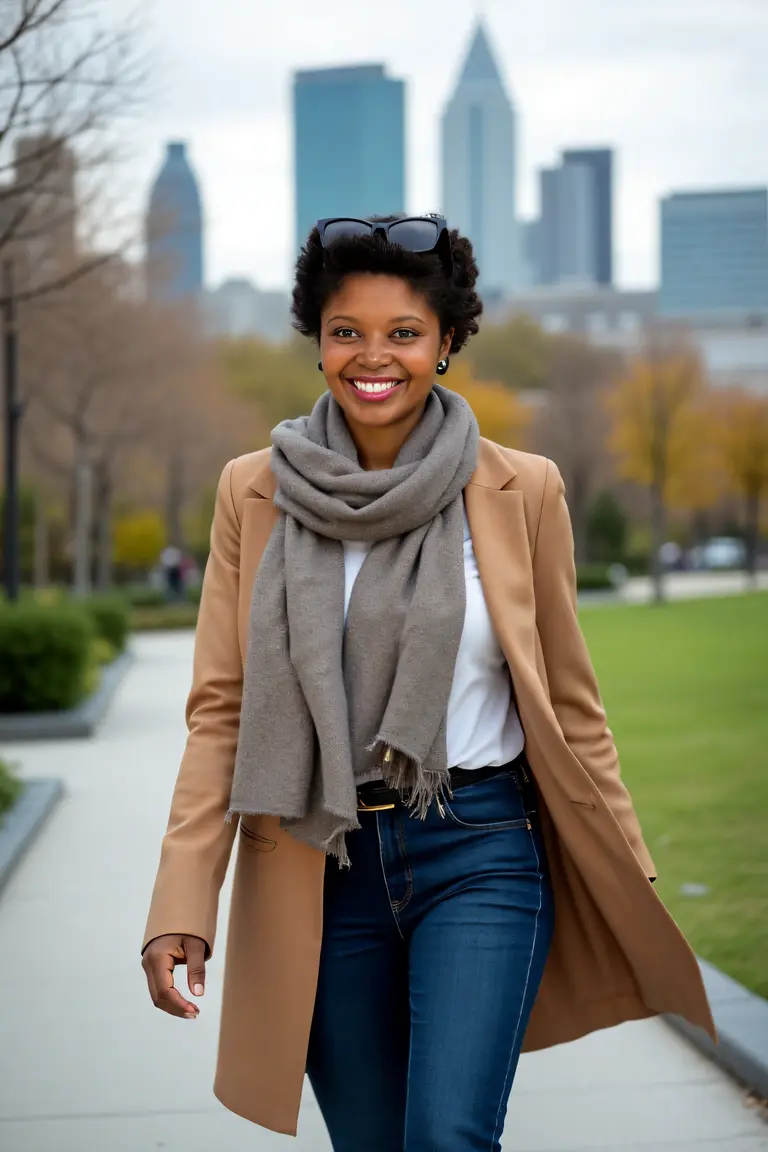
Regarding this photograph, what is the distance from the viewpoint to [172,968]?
102 inches

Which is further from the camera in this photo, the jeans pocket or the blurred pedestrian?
the blurred pedestrian

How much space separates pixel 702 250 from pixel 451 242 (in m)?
145

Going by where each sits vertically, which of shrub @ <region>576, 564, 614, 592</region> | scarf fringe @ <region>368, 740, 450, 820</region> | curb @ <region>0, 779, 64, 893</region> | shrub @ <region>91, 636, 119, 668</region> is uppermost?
scarf fringe @ <region>368, 740, 450, 820</region>

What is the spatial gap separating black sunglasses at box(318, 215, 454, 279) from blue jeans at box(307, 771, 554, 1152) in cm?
95

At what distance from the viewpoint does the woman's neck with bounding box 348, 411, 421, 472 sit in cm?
284

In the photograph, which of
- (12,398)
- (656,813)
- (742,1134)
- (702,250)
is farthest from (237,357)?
(702,250)

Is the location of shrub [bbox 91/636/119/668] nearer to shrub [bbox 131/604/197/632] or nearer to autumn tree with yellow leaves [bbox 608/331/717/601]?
shrub [bbox 131/604/197/632]

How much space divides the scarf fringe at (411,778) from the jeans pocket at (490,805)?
4 cm

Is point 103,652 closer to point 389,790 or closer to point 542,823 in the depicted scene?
point 542,823

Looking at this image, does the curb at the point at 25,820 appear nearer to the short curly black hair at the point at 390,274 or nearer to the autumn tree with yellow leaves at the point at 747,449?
the short curly black hair at the point at 390,274

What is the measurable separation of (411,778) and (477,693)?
0.76 feet

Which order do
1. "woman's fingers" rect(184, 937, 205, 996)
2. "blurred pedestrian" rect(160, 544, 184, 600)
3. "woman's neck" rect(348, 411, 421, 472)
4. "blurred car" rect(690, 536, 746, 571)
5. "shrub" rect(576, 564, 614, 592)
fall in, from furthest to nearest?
"blurred car" rect(690, 536, 746, 571), "shrub" rect(576, 564, 614, 592), "blurred pedestrian" rect(160, 544, 184, 600), "woman's neck" rect(348, 411, 421, 472), "woman's fingers" rect(184, 937, 205, 996)

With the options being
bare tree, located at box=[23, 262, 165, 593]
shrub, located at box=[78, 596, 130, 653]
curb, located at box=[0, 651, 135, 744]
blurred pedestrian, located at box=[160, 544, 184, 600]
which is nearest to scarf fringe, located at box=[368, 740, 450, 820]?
curb, located at box=[0, 651, 135, 744]

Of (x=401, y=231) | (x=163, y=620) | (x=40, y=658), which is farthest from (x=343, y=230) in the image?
(x=163, y=620)
